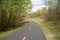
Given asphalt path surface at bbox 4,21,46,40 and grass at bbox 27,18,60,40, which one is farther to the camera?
grass at bbox 27,18,60,40

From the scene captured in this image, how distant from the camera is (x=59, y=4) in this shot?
26.0 m

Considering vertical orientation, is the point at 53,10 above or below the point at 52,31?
above

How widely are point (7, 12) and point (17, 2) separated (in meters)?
6.97

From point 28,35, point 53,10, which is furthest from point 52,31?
point 53,10

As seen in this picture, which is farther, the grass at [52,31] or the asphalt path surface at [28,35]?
the grass at [52,31]

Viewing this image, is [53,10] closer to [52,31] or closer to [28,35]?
[52,31]

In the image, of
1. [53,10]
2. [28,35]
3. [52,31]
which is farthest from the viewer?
[53,10]

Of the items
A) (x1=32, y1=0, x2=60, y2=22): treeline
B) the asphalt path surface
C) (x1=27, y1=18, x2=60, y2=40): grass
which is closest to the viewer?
the asphalt path surface

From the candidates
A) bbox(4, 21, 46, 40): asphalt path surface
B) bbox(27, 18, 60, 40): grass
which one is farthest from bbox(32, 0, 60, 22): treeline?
bbox(4, 21, 46, 40): asphalt path surface

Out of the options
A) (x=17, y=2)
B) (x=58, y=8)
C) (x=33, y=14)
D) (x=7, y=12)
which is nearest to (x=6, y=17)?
(x=7, y=12)

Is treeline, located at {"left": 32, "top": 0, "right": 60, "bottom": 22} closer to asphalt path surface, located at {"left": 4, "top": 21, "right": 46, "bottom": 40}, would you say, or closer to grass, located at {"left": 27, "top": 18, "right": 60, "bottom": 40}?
grass, located at {"left": 27, "top": 18, "right": 60, "bottom": 40}

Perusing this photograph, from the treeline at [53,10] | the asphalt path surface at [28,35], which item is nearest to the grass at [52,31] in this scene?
the asphalt path surface at [28,35]

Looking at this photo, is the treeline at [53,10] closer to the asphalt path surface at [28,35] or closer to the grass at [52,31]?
the grass at [52,31]

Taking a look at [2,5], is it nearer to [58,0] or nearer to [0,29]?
[0,29]
